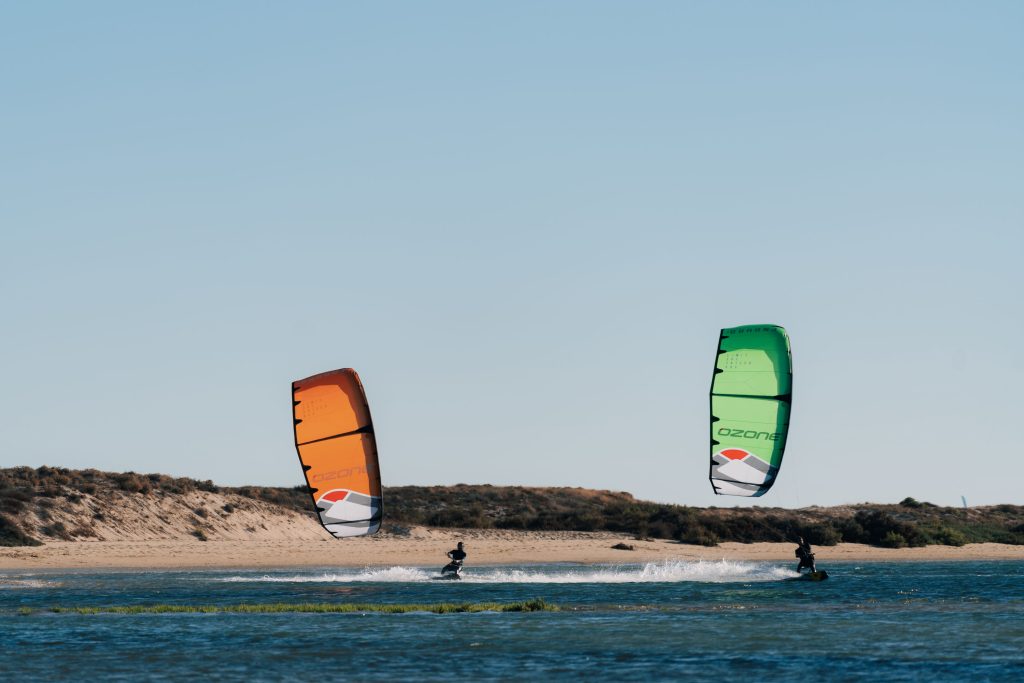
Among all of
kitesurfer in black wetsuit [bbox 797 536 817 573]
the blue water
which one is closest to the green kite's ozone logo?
the blue water

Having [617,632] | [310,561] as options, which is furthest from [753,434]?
[310,561]

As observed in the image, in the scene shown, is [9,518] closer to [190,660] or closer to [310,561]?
[310,561]

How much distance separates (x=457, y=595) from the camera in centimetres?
3173

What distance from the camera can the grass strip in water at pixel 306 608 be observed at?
27.2m

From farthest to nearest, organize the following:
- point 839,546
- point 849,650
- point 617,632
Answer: point 839,546, point 617,632, point 849,650

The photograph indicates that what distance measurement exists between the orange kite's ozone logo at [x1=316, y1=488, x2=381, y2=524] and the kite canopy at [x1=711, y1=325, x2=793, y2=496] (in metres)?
6.95

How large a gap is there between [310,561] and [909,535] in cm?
2517

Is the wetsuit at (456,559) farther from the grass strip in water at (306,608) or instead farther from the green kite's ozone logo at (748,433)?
the green kite's ozone logo at (748,433)

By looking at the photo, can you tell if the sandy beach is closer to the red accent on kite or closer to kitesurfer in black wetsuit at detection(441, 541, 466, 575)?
kitesurfer in black wetsuit at detection(441, 541, 466, 575)

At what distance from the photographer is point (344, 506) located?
27.3 metres

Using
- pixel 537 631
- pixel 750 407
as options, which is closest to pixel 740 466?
pixel 750 407

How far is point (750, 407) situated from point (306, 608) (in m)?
9.88

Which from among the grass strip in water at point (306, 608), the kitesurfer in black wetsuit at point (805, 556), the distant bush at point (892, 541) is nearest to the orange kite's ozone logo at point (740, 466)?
the grass strip in water at point (306, 608)

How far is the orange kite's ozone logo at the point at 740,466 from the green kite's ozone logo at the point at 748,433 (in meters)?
0.30
